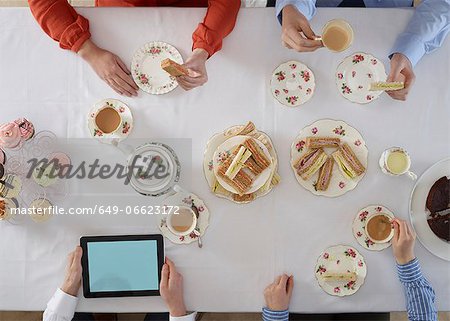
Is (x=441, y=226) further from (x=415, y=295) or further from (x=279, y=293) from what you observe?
(x=279, y=293)

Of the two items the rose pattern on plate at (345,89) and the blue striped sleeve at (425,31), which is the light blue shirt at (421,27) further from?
the rose pattern on plate at (345,89)

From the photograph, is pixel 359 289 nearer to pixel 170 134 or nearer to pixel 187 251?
pixel 187 251

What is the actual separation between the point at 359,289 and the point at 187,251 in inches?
17.2

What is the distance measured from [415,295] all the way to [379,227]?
0.59 feet

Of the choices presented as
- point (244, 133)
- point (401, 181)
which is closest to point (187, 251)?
point (244, 133)

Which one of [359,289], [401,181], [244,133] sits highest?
[244,133]

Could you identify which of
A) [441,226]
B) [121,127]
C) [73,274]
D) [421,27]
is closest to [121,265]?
[73,274]

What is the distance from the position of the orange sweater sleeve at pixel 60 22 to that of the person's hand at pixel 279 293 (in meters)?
0.76

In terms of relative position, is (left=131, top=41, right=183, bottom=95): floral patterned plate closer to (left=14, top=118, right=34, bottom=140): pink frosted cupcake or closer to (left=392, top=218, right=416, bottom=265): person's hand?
(left=14, top=118, right=34, bottom=140): pink frosted cupcake

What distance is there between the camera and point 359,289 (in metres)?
1.16

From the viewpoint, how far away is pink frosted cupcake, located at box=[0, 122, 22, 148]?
3.66 ft

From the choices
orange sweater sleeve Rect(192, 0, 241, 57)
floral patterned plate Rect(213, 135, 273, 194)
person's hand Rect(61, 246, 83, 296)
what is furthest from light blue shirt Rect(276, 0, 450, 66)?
person's hand Rect(61, 246, 83, 296)

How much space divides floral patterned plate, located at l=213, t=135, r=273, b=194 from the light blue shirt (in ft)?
1.07

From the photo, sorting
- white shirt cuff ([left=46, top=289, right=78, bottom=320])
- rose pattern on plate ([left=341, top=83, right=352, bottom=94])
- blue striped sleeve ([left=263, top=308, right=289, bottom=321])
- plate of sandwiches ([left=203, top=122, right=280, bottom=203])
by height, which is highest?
rose pattern on plate ([left=341, top=83, right=352, bottom=94])
